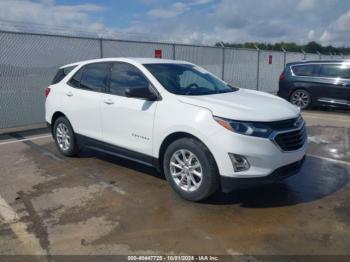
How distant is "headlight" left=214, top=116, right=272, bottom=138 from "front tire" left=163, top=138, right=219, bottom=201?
0.37 m

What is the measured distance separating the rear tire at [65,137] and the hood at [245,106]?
253cm

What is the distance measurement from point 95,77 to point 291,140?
3087mm

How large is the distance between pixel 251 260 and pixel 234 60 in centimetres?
1302

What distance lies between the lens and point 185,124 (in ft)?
14.2

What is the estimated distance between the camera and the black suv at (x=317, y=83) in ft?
38.9

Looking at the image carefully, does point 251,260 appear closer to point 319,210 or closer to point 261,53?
point 319,210

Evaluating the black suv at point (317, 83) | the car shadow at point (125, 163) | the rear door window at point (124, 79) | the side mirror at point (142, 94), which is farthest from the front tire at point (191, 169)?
the black suv at point (317, 83)

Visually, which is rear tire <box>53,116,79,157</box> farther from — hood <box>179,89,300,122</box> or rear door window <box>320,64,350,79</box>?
rear door window <box>320,64,350,79</box>

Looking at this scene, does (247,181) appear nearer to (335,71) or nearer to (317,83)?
(317,83)

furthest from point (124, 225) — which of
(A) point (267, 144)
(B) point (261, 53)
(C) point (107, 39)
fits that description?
(B) point (261, 53)

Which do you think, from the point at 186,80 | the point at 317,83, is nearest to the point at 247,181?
the point at 186,80

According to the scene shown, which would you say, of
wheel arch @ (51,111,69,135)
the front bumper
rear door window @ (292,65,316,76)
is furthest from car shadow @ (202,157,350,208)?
rear door window @ (292,65,316,76)

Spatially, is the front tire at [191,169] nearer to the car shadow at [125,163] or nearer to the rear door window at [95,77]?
the car shadow at [125,163]

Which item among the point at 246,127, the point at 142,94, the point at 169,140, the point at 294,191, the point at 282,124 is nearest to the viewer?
the point at 246,127
